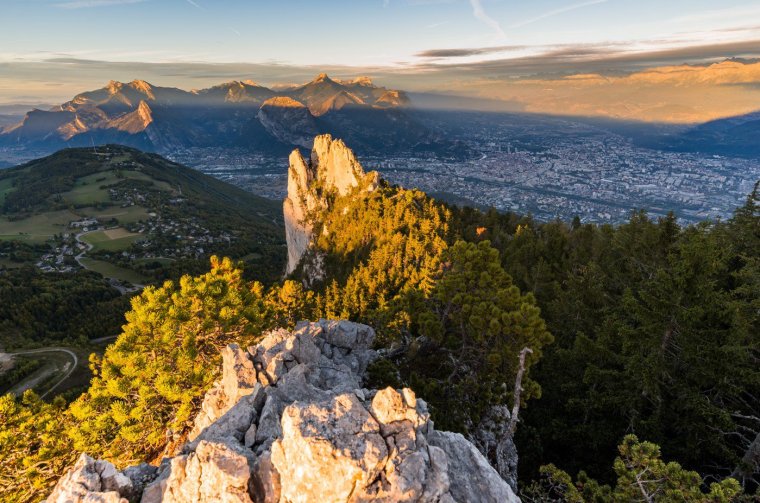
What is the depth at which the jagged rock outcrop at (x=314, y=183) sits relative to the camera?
134875mm

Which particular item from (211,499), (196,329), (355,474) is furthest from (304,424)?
(196,329)

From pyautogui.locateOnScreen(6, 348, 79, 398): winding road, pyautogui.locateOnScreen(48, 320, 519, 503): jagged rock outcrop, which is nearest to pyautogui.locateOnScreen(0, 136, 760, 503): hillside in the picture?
pyautogui.locateOnScreen(48, 320, 519, 503): jagged rock outcrop

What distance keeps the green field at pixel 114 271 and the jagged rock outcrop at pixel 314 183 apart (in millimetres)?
85893

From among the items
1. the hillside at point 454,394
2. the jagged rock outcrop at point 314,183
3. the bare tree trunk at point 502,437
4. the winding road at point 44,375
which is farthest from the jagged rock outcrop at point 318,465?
the jagged rock outcrop at point 314,183

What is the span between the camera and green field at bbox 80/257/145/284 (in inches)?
7106

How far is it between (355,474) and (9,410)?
1021 inches

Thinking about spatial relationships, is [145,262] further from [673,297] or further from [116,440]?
[673,297]

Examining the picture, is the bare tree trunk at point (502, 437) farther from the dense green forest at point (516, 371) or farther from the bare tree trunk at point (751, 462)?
the bare tree trunk at point (751, 462)

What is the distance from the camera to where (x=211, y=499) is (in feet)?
39.4

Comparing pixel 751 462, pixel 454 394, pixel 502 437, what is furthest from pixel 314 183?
pixel 751 462

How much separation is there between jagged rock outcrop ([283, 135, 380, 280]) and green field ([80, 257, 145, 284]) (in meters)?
85.9

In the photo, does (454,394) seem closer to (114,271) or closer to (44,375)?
(44,375)

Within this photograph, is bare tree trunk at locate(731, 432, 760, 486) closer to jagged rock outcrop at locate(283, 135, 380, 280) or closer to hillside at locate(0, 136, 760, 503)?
hillside at locate(0, 136, 760, 503)

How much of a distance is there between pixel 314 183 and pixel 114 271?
118269 mm
